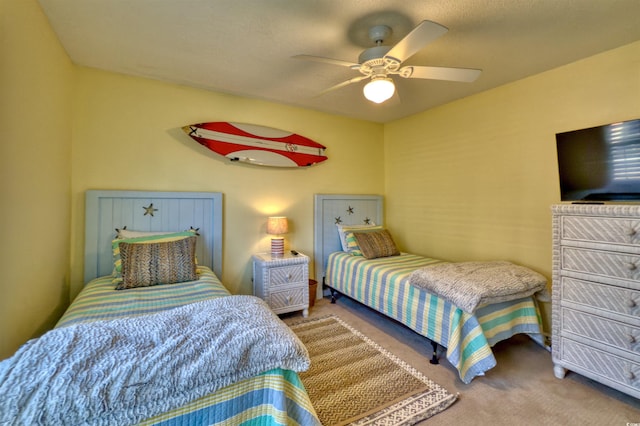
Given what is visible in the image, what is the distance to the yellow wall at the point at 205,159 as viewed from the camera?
7.91 feet

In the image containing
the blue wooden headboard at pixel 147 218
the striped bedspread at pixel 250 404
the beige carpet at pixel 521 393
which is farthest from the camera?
the blue wooden headboard at pixel 147 218

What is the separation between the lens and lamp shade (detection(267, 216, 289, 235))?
9.93 feet

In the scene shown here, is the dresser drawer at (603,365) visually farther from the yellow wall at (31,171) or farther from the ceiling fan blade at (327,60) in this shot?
the yellow wall at (31,171)

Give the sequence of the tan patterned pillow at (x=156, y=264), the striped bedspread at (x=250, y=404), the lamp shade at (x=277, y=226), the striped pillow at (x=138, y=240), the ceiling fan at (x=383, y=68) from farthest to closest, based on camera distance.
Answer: the lamp shade at (x=277, y=226), the striped pillow at (x=138, y=240), the tan patterned pillow at (x=156, y=264), the ceiling fan at (x=383, y=68), the striped bedspread at (x=250, y=404)

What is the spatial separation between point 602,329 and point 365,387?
1.55 m

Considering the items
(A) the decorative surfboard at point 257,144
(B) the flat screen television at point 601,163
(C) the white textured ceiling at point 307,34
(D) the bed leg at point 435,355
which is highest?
(C) the white textured ceiling at point 307,34

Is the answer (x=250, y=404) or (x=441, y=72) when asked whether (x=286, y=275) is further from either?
(x=441, y=72)

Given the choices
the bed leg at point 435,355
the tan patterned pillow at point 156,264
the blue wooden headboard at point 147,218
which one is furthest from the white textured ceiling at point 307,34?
the bed leg at point 435,355

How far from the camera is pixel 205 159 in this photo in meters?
2.89

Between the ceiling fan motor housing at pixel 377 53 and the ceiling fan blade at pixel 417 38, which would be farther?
the ceiling fan motor housing at pixel 377 53

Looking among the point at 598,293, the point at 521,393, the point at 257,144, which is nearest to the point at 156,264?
the point at 257,144

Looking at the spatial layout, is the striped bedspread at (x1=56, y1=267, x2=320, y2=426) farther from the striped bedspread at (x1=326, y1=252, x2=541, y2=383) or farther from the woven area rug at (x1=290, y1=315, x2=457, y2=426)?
the striped bedspread at (x1=326, y1=252, x2=541, y2=383)

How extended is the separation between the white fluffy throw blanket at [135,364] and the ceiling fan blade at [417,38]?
1.60 m

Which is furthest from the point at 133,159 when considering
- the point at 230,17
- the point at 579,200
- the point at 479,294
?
the point at 579,200
